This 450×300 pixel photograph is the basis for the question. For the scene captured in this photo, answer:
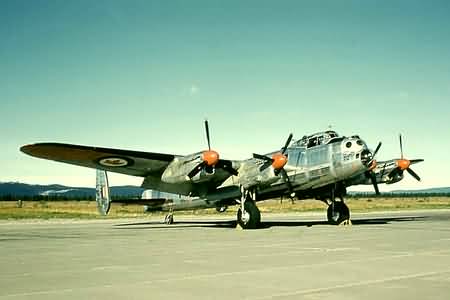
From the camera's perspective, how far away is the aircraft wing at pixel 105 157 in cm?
2422

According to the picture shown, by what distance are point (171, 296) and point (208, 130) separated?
18869 millimetres

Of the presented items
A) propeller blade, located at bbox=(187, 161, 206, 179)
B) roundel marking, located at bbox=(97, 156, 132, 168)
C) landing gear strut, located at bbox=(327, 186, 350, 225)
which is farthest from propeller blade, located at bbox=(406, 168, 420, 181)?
roundel marking, located at bbox=(97, 156, 132, 168)

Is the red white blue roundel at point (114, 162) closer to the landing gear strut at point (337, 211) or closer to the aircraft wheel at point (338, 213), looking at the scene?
the landing gear strut at point (337, 211)

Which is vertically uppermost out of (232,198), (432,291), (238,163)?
(238,163)

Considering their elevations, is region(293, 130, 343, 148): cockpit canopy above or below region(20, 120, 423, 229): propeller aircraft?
above

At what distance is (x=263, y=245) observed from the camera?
54.3 feet

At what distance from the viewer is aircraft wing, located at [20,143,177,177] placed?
24.2 metres

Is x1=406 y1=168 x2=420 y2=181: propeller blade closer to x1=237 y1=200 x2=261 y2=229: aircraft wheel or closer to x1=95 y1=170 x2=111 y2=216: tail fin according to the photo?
x1=237 y1=200 x2=261 y2=229: aircraft wheel

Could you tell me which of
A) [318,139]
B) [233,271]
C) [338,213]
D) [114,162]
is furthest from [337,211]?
[233,271]

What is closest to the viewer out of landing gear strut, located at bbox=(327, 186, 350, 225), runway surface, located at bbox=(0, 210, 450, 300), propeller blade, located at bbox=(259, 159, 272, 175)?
runway surface, located at bbox=(0, 210, 450, 300)

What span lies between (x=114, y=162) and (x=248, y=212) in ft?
23.2

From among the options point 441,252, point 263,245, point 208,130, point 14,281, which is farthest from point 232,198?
point 14,281

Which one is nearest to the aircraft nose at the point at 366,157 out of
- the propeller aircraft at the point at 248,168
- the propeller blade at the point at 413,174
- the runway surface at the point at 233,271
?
the propeller aircraft at the point at 248,168

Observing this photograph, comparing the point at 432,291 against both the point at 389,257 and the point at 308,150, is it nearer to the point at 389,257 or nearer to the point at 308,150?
the point at 389,257
